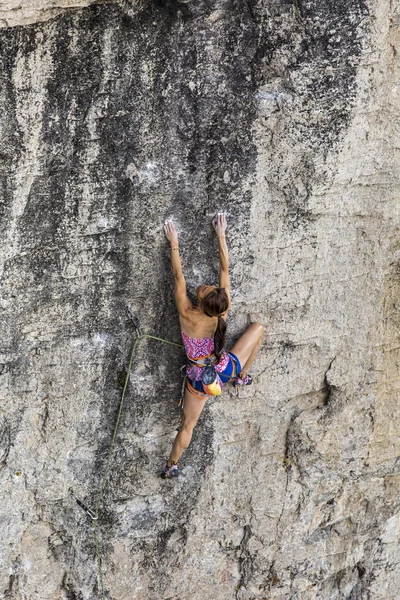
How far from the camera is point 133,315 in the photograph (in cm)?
562

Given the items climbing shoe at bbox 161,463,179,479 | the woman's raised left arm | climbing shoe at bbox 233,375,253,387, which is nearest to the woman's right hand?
the woman's raised left arm

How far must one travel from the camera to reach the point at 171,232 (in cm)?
536

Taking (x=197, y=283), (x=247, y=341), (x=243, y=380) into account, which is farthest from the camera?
(x=243, y=380)

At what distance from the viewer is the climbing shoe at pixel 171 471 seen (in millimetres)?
5984

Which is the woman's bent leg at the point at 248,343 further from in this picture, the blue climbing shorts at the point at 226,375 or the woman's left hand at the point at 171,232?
the woman's left hand at the point at 171,232

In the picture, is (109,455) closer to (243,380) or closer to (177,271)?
(243,380)

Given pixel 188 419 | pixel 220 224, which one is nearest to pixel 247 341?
pixel 188 419

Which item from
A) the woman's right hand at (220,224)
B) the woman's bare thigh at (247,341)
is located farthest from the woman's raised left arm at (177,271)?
the woman's bare thigh at (247,341)

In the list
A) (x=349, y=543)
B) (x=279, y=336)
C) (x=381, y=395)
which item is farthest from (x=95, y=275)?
(x=349, y=543)

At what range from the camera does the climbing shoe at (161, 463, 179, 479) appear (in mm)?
5984

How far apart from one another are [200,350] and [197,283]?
50 cm

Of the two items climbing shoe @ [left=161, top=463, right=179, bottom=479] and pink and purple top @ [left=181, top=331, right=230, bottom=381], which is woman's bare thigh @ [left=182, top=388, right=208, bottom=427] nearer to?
pink and purple top @ [left=181, top=331, right=230, bottom=381]

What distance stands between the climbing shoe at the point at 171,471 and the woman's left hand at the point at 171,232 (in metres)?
1.85

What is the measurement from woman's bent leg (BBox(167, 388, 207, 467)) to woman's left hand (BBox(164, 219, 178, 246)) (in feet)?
3.94
